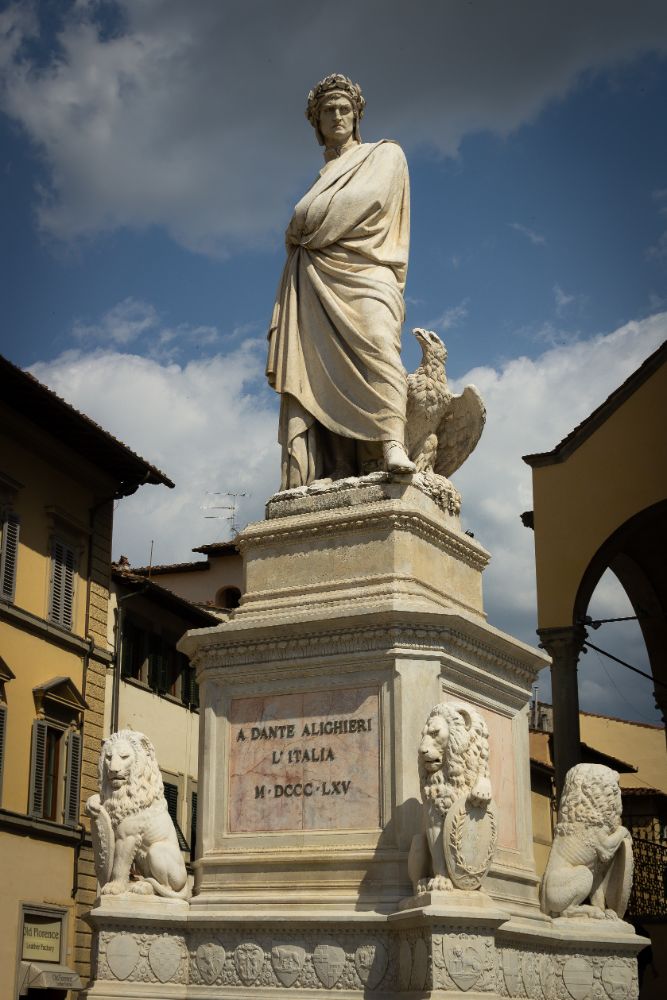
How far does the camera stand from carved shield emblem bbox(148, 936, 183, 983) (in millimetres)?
9477

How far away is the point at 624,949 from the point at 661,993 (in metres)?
18.3

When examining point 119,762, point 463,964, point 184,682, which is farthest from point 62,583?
point 463,964

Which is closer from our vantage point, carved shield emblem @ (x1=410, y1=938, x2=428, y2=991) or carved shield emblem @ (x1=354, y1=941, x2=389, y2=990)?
carved shield emblem @ (x1=410, y1=938, x2=428, y2=991)

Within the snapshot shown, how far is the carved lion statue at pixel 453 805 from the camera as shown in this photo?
8.61 m

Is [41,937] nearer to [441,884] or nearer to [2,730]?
[2,730]

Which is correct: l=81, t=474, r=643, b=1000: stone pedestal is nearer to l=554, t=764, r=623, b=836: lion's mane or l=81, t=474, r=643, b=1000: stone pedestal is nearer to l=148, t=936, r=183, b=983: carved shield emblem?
l=148, t=936, r=183, b=983: carved shield emblem

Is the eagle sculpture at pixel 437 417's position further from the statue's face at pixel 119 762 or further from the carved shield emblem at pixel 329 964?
the carved shield emblem at pixel 329 964

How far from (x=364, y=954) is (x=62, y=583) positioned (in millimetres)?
20623

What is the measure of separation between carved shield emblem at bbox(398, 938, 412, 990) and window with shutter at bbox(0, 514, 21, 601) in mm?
18798

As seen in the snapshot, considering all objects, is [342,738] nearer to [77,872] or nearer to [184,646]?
[184,646]

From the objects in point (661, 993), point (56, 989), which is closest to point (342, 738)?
point (56, 989)

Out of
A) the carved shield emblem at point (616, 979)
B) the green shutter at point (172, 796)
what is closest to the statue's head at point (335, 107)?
the carved shield emblem at point (616, 979)

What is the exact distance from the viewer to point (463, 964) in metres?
8.38

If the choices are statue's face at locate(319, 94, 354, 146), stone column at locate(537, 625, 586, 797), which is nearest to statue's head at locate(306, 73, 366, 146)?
statue's face at locate(319, 94, 354, 146)
